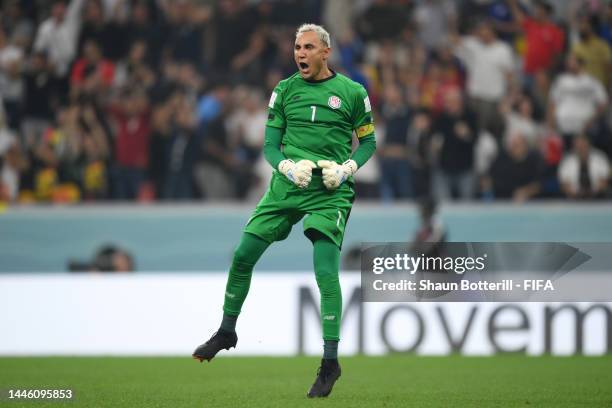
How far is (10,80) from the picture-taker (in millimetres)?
18703

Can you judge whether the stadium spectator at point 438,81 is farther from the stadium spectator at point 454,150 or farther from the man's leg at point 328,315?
the man's leg at point 328,315

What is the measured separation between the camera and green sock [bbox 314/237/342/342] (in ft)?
27.3

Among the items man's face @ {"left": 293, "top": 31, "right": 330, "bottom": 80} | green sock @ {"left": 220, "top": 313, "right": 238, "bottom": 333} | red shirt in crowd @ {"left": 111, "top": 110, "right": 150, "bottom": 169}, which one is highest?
red shirt in crowd @ {"left": 111, "top": 110, "right": 150, "bottom": 169}

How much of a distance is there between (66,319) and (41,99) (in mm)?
4951

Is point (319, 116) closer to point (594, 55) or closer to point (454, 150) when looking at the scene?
point (454, 150)

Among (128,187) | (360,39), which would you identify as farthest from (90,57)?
(360,39)

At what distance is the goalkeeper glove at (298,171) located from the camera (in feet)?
27.2

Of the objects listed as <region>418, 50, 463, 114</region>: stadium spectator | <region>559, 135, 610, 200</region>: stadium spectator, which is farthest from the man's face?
<region>559, 135, 610, 200</region>: stadium spectator

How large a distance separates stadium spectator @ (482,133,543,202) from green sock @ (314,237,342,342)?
9.11 meters

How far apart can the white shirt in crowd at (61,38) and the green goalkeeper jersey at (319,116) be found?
10914mm

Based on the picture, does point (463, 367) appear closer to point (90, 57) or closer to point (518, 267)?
point (518, 267)

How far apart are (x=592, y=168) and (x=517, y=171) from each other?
41.2 inches

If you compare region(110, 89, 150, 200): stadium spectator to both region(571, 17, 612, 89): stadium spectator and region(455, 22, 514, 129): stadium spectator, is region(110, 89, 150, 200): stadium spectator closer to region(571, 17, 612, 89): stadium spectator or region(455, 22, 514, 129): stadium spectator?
region(455, 22, 514, 129): stadium spectator

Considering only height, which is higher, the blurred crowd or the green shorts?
the blurred crowd
